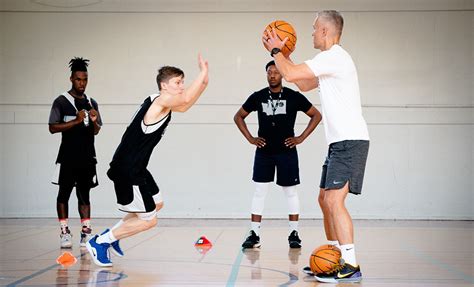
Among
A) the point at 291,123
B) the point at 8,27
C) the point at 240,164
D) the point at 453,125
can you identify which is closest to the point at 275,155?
the point at 291,123

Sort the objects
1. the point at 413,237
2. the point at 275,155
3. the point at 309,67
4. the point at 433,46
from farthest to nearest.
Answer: the point at 433,46, the point at 413,237, the point at 275,155, the point at 309,67

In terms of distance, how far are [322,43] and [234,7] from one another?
6100mm

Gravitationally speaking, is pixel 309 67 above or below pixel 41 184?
above

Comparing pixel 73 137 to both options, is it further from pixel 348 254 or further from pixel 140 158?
pixel 348 254

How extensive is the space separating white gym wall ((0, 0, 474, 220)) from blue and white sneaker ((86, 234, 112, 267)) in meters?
5.55

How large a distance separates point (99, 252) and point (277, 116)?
2446 millimetres

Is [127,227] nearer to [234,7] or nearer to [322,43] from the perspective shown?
[322,43]

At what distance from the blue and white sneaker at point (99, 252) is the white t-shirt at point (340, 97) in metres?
1.89

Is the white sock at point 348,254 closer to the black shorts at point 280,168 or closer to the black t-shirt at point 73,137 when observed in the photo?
the black shorts at point 280,168

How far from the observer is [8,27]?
37.5 ft

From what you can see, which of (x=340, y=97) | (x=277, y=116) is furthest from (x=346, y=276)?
(x=277, y=116)

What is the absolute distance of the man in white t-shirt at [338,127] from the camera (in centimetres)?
512

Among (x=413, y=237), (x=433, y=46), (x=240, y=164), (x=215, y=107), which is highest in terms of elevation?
(x=433, y=46)

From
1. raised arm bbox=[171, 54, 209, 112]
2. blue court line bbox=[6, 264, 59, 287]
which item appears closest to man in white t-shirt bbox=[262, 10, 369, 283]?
raised arm bbox=[171, 54, 209, 112]
